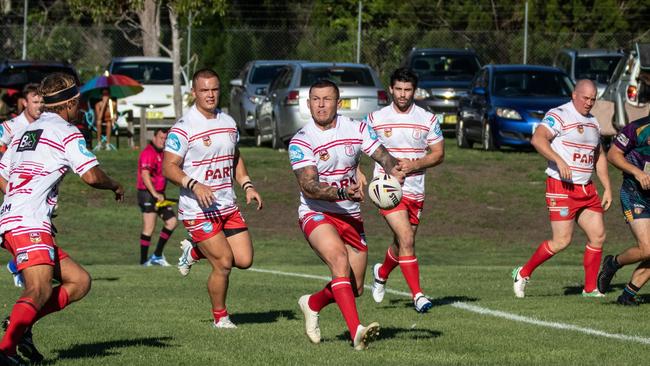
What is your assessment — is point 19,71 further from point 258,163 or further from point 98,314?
point 98,314

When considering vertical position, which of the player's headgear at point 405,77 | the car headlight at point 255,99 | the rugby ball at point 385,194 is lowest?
the car headlight at point 255,99

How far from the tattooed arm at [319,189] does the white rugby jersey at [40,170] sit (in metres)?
1.69

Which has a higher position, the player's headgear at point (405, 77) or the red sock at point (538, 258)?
the player's headgear at point (405, 77)

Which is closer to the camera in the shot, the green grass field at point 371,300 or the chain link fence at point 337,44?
the green grass field at point 371,300

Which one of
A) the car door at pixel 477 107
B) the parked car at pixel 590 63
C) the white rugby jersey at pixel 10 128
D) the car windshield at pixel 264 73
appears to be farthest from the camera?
the car windshield at pixel 264 73

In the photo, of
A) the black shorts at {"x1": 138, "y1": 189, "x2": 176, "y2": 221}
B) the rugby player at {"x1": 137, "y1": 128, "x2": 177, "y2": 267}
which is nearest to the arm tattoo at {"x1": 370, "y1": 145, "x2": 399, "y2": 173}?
the rugby player at {"x1": 137, "y1": 128, "x2": 177, "y2": 267}

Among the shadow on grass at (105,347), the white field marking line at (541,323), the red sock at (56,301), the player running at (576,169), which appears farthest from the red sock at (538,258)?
the red sock at (56,301)

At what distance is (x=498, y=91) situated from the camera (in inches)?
1129

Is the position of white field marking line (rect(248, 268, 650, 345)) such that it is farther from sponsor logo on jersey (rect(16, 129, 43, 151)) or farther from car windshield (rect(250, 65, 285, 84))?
car windshield (rect(250, 65, 285, 84))

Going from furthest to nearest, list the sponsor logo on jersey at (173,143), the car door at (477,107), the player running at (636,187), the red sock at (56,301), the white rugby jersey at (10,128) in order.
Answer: the car door at (477,107) → the white rugby jersey at (10,128) → the player running at (636,187) → the sponsor logo on jersey at (173,143) → the red sock at (56,301)

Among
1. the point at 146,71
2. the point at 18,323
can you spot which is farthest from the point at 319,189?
the point at 146,71

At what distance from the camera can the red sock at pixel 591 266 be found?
44.0 feet

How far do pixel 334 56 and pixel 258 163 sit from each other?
1101cm

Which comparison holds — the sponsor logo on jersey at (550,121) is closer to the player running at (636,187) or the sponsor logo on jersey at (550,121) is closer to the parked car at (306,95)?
the player running at (636,187)
